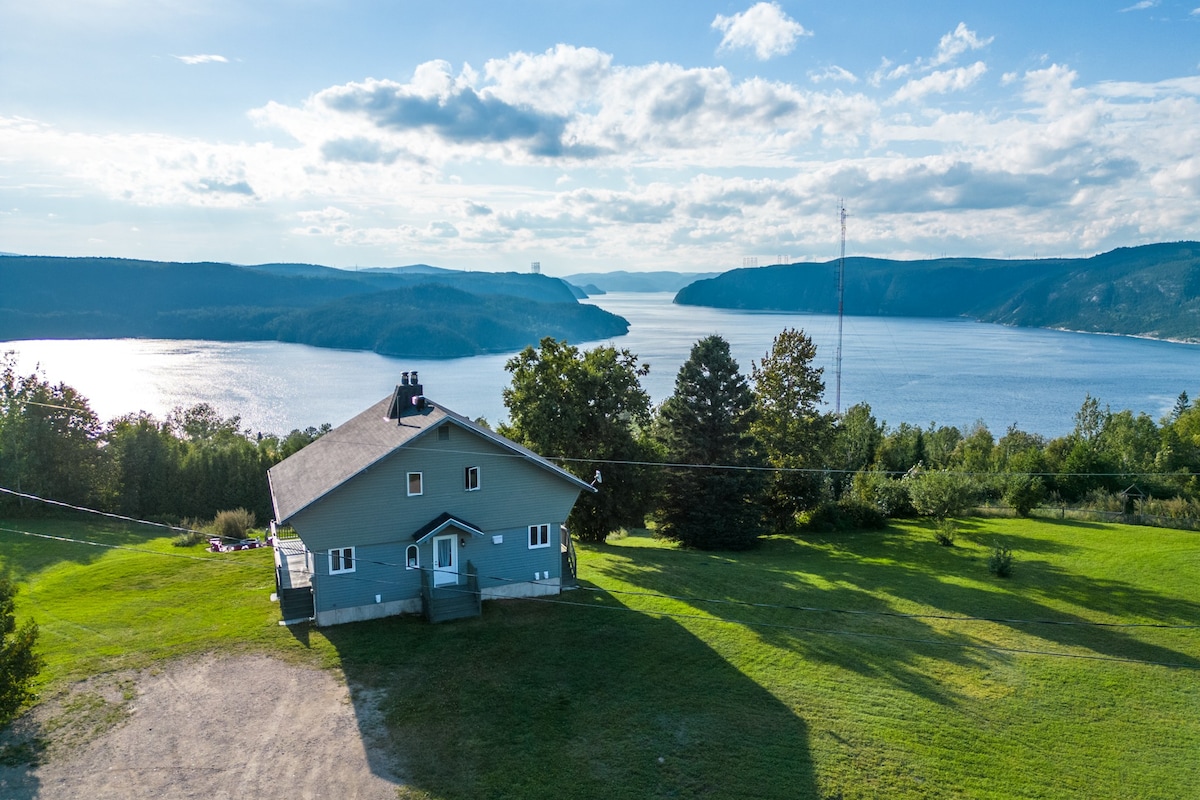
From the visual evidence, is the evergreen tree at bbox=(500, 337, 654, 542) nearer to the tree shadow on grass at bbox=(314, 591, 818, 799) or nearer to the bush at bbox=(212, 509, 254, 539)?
the tree shadow on grass at bbox=(314, 591, 818, 799)

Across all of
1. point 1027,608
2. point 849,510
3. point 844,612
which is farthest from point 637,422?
point 1027,608

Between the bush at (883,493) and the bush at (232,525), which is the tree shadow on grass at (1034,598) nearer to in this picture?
the bush at (883,493)

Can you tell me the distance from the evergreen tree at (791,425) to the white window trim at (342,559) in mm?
25043

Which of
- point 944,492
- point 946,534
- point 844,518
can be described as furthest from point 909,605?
point 844,518

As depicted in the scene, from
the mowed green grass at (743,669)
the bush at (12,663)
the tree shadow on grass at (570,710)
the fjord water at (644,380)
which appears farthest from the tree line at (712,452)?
the fjord water at (644,380)

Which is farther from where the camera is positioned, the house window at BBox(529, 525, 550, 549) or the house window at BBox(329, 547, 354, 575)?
the house window at BBox(529, 525, 550, 549)

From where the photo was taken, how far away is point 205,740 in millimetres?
14672

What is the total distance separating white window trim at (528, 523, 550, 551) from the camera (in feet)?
76.4

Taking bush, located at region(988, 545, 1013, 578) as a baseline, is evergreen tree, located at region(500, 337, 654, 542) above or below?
above

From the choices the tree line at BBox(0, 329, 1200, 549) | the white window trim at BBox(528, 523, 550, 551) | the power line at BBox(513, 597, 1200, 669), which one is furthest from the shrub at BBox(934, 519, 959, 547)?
the white window trim at BBox(528, 523, 550, 551)

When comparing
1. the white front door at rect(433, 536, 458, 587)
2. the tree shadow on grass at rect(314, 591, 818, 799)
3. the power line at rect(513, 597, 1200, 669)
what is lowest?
the power line at rect(513, 597, 1200, 669)

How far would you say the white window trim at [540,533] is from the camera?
23281mm

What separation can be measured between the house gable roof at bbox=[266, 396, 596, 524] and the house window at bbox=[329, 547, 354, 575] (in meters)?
1.82

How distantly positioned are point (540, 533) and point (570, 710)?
8.04 m
